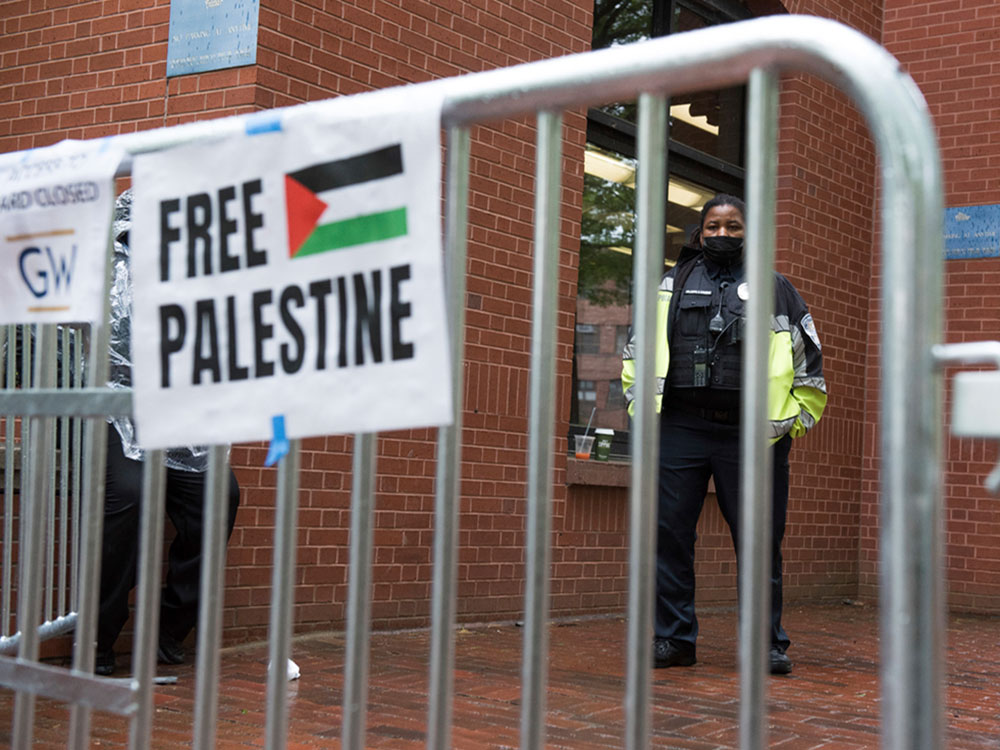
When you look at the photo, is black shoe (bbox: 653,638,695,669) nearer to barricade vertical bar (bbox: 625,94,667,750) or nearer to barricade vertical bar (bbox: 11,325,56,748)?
barricade vertical bar (bbox: 11,325,56,748)

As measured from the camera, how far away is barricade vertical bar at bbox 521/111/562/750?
6.23 feet

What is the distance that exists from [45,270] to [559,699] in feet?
9.85

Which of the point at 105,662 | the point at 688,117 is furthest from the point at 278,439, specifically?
the point at 688,117

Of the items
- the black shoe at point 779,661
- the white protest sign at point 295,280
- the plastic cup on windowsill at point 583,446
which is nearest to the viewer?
the white protest sign at point 295,280

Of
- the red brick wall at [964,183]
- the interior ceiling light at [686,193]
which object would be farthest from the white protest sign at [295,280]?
the red brick wall at [964,183]

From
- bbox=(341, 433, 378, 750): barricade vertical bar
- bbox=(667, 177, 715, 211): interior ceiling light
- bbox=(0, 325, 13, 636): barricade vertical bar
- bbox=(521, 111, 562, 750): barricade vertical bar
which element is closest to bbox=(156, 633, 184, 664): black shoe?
bbox=(0, 325, 13, 636): barricade vertical bar

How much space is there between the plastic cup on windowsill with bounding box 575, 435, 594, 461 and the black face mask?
2.32 meters

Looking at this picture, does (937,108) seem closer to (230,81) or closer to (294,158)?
(230,81)

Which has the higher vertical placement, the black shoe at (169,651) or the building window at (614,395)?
the building window at (614,395)

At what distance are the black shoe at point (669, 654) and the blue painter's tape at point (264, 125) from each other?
4033mm

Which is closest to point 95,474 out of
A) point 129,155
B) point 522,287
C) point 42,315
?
point 42,315

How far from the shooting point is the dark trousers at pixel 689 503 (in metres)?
5.73

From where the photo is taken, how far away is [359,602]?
2068 mm

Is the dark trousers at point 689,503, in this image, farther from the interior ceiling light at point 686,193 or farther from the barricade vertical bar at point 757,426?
the barricade vertical bar at point 757,426
